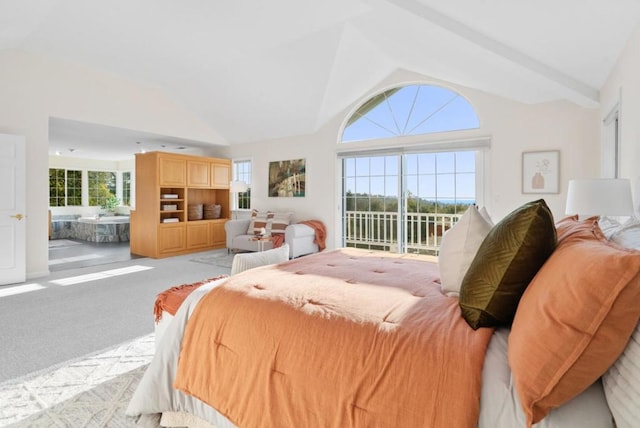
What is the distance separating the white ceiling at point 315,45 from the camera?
2.72m

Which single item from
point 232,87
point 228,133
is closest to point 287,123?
point 232,87

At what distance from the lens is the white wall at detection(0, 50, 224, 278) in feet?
15.3

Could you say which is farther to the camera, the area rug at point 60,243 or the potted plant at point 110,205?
→ the potted plant at point 110,205

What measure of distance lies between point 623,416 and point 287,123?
651 centimetres

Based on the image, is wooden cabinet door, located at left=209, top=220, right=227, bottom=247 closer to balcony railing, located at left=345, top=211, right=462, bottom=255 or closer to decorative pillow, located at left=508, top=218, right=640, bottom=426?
balcony railing, located at left=345, top=211, right=462, bottom=255

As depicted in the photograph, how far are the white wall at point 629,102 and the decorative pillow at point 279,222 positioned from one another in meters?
4.95

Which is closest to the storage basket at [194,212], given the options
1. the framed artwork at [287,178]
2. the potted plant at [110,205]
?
the framed artwork at [287,178]

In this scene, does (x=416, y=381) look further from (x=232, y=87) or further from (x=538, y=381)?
(x=232, y=87)

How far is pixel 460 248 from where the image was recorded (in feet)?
5.26

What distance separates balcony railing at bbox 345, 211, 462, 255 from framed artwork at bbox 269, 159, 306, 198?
1.16 metres

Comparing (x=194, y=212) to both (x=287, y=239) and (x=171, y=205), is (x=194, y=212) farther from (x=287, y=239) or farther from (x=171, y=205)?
(x=287, y=239)

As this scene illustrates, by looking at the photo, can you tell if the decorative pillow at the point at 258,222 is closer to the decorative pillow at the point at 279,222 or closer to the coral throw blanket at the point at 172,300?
the decorative pillow at the point at 279,222

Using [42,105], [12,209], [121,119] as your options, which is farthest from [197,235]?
[42,105]

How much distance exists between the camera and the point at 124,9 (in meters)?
4.08
